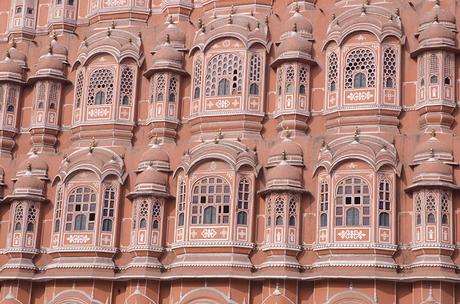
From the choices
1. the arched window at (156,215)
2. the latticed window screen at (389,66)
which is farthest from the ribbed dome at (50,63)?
the latticed window screen at (389,66)

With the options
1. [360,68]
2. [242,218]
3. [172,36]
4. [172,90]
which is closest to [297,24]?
[360,68]

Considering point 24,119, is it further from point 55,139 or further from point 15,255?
→ point 15,255

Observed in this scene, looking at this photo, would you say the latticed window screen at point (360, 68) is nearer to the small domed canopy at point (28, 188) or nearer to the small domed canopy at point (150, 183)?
the small domed canopy at point (150, 183)

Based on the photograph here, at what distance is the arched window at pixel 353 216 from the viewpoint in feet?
97.0

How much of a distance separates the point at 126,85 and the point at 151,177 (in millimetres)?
4271

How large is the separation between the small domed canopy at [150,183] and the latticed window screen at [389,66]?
8.50m

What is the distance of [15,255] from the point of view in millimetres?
33000

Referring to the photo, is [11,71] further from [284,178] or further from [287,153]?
[284,178]

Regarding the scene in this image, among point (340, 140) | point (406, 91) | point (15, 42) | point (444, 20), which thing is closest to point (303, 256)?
point (340, 140)

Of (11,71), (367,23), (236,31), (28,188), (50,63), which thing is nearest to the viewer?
(367,23)

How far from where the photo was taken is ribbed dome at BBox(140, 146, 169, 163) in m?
32.6

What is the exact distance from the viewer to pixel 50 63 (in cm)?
3538

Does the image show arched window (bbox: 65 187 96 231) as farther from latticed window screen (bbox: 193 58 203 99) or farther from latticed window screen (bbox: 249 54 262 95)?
latticed window screen (bbox: 249 54 262 95)

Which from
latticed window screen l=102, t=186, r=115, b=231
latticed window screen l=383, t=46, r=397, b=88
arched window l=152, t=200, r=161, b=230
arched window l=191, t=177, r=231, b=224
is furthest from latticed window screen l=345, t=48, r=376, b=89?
latticed window screen l=102, t=186, r=115, b=231
